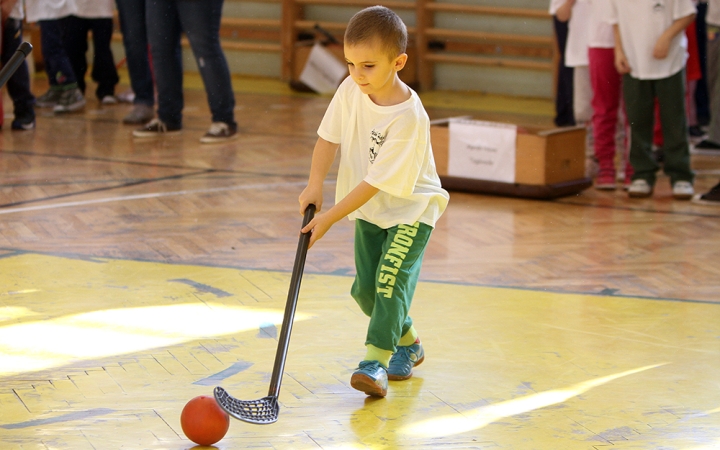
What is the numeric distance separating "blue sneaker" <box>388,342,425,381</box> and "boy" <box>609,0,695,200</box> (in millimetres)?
2352

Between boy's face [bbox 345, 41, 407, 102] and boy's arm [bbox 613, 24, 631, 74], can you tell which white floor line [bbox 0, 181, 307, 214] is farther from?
boy's face [bbox 345, 41, 407, 102]

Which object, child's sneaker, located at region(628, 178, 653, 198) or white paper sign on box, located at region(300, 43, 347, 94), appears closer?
child's sneaker, located at region(628, 178, 653, 198)

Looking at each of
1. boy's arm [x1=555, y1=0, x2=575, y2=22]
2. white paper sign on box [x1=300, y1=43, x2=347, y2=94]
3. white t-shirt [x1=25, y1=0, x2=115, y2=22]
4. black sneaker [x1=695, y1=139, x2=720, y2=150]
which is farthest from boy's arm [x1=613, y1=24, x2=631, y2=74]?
white paper sign on box [x1=300, y1=43, x2=347, y2=94]

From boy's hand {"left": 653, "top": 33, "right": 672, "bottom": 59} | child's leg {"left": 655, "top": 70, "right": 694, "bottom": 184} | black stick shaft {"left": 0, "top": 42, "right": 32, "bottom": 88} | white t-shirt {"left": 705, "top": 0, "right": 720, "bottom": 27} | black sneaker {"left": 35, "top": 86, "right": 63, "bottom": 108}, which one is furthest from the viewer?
black sneaker {"left": 35, "top": 86, "right": 63, "bottom": 108}

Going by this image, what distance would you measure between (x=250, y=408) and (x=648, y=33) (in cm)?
295

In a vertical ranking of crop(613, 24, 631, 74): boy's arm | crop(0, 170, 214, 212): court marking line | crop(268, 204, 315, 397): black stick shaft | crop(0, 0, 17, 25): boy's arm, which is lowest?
crop(0, 170, 214, 212): court marking line

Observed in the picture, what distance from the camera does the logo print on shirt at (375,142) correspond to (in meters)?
2.16

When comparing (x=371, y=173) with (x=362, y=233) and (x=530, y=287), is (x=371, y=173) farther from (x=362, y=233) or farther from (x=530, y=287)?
(x=530, y=287)

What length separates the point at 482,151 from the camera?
4469mm

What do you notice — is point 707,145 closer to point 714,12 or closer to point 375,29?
point 714,12

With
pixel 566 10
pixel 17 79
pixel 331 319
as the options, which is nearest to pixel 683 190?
pixel 566 10

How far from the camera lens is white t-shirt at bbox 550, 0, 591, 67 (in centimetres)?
508

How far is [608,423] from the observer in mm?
2029

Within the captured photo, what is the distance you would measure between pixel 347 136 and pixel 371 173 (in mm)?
154
